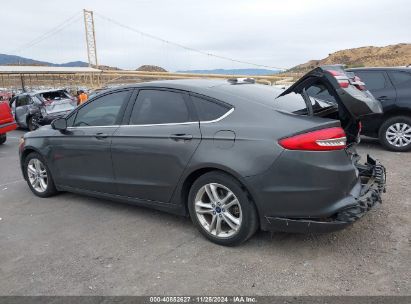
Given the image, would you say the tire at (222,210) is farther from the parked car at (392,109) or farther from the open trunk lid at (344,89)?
the parked car at (392,109)

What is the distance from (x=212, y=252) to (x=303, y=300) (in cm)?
104

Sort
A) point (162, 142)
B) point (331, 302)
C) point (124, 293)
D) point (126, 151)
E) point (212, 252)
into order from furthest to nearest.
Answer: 1. point (126, 151)
2. point (162, 142)
3. point (212, 252)
4. point (124, 293)
5. point (331, 302)

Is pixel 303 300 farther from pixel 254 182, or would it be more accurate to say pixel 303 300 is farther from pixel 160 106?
pixel 160 106

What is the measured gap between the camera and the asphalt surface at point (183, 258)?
10.3ft

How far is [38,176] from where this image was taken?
5.71 metres

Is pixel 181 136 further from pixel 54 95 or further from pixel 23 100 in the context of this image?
pixel 23 100

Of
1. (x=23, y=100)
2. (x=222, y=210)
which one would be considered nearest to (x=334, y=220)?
(x=222, y=210)

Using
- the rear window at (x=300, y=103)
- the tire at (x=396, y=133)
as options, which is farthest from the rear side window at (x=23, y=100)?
the rear window at (x=300, y=103)

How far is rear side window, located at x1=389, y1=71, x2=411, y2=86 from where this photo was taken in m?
7.66

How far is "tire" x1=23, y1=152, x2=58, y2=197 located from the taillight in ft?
11.7

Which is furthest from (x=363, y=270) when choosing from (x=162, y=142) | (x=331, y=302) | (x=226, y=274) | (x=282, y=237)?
(x=162, y=142)

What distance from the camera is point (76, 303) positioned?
3.01 metres

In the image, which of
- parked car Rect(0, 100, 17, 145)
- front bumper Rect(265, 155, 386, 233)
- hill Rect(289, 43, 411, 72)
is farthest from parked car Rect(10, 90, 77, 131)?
hill Rect(289, 43, 411, 72)

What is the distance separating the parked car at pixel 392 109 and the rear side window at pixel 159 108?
5.00m
